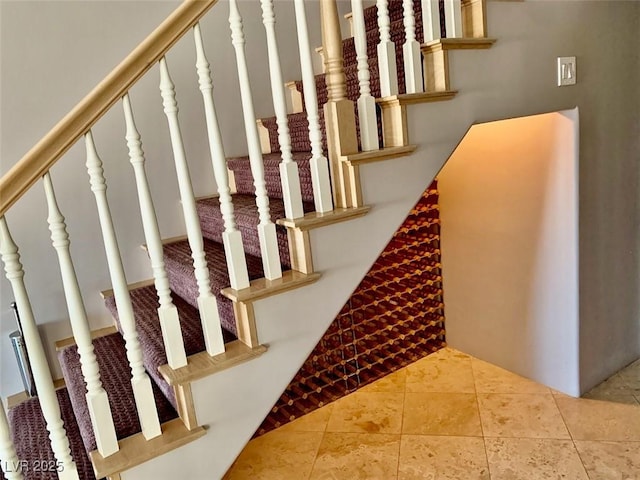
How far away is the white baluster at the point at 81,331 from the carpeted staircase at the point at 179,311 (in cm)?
11

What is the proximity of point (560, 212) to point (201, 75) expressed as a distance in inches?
69.4

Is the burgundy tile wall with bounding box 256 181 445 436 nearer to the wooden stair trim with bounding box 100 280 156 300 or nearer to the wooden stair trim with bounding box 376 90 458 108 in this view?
the wooden stair trim with bounding box 100 280 156 300

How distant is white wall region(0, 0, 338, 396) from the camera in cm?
196

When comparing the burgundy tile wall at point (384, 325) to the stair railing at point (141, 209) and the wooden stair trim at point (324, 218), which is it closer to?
the wooden stair trim at point (324, 218)

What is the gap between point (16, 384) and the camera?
2.02m

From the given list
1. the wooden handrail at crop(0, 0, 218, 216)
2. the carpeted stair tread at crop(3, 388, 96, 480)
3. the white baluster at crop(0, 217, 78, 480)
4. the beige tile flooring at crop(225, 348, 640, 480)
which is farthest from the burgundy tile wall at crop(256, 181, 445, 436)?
the wooden handrail at crop(0, 0, 218, 216)

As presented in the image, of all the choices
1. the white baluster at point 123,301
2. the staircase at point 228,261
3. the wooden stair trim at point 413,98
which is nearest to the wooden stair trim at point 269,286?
the staircase at point 228,261

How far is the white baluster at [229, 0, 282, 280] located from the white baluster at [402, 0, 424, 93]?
0.57 m

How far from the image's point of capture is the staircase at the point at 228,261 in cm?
118

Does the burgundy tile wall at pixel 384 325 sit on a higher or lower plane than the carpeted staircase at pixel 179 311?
lower

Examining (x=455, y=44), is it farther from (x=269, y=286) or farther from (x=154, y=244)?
(x=154, y=244)

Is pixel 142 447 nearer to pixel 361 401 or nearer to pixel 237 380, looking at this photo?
pixel 237 380

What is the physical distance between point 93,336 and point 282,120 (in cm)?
139

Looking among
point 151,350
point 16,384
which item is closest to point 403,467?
point 151,350
